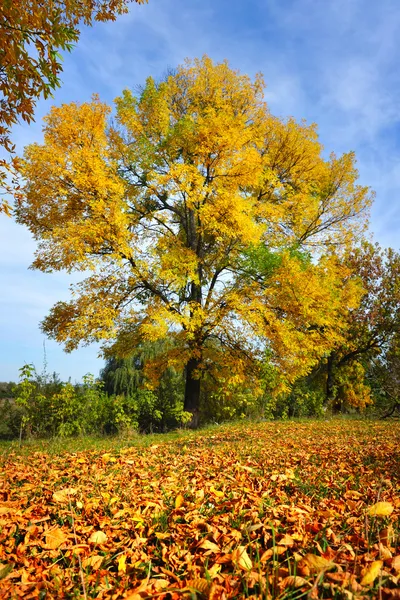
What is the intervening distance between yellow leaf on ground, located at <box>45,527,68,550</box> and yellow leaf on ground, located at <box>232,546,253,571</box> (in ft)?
3.27

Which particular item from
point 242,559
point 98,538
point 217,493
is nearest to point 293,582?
point 242,559

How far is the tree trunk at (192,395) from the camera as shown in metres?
11.1

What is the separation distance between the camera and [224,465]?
13.4 ft

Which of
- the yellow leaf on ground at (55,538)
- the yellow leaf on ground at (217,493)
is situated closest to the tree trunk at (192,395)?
the yellow leaf on ground at (217,493)

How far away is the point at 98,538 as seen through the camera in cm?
222

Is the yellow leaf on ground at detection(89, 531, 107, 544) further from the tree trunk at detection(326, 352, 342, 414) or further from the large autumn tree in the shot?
the tree trunk at detection(326, 352, 342, 414)

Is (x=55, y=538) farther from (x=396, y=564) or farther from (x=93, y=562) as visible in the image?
(x=396, y=564)

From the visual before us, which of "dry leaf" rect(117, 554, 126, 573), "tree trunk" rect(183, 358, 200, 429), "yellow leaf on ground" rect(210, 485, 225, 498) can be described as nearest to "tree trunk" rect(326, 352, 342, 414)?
"tree trunk" rect(183, 358, 200, 429)

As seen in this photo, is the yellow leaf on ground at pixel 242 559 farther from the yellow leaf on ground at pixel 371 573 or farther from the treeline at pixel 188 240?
the treeline at pixel 188 240

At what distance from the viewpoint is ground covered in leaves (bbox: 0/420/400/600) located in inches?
67.0

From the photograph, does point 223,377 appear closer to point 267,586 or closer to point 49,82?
point 49,82

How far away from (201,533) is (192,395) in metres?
9.25

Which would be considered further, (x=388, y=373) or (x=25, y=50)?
(x=388, y=373)

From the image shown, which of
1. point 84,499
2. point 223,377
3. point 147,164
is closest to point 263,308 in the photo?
point 223,377
